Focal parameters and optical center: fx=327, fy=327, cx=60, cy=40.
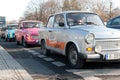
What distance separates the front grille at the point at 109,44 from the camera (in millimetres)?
9830

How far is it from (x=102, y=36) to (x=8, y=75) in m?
3.02

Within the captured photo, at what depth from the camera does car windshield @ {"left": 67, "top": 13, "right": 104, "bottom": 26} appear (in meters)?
11.4

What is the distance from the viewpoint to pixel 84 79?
346 inches

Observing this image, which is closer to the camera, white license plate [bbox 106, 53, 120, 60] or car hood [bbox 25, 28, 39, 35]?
white license plate [bbox 106, 53, 120, 60]

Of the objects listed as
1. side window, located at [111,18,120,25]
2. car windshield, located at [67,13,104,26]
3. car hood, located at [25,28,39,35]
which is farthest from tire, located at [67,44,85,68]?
car hood, located at [25,28,39,35]

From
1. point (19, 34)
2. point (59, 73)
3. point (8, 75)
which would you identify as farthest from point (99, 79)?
point (19, 34)

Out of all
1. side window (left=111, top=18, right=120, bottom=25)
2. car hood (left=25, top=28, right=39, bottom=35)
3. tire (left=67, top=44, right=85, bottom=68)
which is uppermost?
side window (left=111, top=18, right=120, bottom=25)

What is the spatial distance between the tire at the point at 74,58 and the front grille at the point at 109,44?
2.71ft

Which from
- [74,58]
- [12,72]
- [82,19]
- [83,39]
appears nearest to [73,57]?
[74,58]

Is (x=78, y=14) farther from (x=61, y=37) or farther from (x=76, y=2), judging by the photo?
(x=76, y=2)

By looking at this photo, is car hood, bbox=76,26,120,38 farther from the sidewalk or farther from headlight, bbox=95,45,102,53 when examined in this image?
the sidewalk

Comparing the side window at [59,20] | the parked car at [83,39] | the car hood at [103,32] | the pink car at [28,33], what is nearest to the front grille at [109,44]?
the parked car at [83,39]

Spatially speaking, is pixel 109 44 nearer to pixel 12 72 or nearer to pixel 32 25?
pixel 12 72

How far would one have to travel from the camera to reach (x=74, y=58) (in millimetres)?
10562
